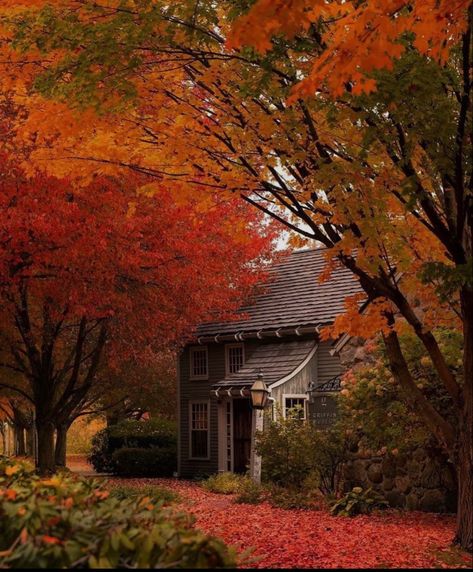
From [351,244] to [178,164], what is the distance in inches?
96.6

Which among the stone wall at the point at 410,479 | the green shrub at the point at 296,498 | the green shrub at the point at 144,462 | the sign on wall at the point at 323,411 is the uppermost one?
the sign on wall at the point at 323,411

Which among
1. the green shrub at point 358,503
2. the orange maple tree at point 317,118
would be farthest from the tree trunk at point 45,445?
the orange maple tree at point 317,118

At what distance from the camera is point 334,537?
36.9ft

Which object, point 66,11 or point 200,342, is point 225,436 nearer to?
point 200,342

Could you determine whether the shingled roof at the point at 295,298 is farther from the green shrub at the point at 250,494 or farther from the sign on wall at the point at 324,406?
the green shrub at the point at 250,494

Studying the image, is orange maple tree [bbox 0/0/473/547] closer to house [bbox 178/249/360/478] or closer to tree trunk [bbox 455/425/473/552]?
tree trunk [bbox 455/425/473/552]

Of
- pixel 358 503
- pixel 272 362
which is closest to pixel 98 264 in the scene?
pixel 358 503

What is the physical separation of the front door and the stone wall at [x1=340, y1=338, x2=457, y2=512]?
34.1 feet

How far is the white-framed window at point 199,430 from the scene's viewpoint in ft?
94.4

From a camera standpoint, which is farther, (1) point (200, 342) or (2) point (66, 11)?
(1) point (200, 342)

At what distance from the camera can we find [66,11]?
8625 mm

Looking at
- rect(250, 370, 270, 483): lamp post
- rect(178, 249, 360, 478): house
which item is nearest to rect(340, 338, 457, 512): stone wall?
rect(250, 370, 270, 483): lamp post

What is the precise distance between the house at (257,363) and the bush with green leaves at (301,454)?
3734 millimetres

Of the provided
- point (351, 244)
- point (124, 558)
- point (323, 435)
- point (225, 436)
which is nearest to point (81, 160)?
point (351, 244)
